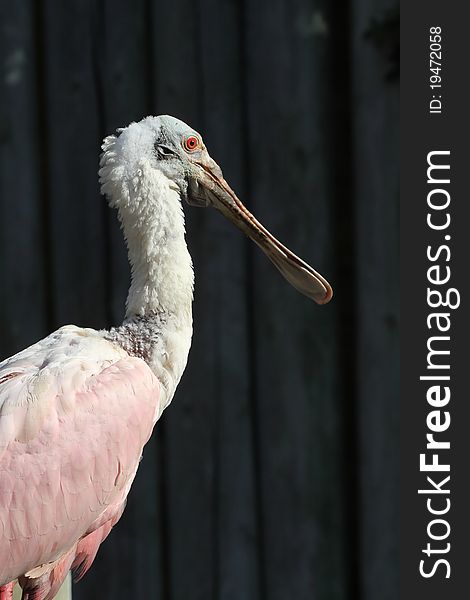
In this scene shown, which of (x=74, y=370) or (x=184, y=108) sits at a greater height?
(x=184, y=108)

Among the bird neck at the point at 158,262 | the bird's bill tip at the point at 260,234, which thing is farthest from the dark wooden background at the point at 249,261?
the bird neck at the point at 158,262

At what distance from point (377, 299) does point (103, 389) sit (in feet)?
7.12

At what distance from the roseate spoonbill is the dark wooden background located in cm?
155

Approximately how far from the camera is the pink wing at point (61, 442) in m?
3.96

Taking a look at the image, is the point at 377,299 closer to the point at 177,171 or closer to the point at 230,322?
the point at 230,322

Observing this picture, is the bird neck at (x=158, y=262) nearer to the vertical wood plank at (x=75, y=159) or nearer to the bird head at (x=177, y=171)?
the bird head at (x=177, y=171)

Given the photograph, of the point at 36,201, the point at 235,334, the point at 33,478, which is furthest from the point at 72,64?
the point at 33,478

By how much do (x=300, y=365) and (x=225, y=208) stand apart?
1553 mm

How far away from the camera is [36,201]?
6109 mm

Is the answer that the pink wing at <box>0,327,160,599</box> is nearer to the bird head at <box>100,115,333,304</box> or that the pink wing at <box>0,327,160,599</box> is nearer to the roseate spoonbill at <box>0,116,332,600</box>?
the roseate spoonbill at <box>0,116,332,600</box>

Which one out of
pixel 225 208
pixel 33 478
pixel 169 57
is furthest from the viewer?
pixel 169 57

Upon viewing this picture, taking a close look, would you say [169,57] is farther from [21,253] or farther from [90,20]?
[21,253]

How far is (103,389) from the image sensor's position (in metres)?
4.06

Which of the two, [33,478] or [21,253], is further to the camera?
[21,253]
